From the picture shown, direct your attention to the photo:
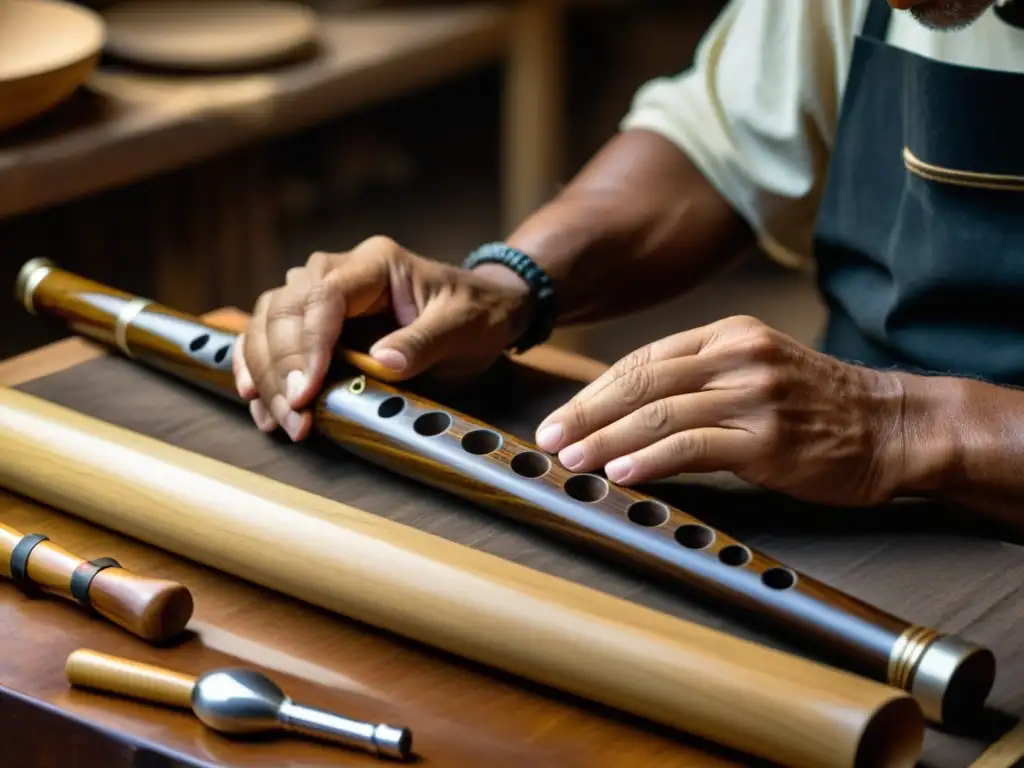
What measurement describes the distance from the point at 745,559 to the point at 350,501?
0.33 meters

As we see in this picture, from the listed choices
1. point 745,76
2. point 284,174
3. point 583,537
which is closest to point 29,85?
point 745,76

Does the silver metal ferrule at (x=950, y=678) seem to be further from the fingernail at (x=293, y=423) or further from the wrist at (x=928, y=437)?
the fingernail at (x=293, y=423)

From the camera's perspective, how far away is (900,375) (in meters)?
1.18

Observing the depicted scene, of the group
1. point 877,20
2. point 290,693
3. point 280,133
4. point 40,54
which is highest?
point 877,20

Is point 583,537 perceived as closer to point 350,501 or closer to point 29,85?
point 350,501

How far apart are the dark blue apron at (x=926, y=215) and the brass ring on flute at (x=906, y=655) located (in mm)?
504

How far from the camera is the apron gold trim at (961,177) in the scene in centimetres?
133

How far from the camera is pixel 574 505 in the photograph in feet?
3.50

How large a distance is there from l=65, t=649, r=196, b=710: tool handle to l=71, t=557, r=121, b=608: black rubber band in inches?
2.5

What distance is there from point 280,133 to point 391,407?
1332 mm

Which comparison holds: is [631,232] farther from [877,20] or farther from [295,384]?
[295,384]

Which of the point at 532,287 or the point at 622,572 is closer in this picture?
the point at 622,572

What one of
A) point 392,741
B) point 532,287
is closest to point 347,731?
point 392,741

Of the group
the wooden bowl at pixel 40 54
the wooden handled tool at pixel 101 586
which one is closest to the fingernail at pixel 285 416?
the wooden handled tool at pixel 101 586
